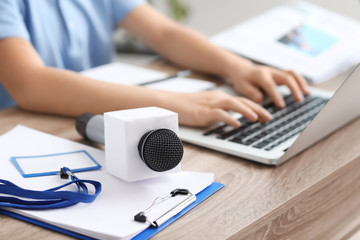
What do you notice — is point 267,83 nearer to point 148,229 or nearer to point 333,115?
point 333,115

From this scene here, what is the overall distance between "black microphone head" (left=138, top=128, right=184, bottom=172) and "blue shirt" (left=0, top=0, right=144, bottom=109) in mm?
532

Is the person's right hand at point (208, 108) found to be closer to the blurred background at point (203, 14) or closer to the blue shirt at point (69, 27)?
the blue shirt at point (69, 27)

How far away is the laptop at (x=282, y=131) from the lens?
0.79 meters

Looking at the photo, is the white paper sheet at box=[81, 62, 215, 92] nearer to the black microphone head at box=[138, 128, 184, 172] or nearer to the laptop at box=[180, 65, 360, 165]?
the laptop at box=[180, 65, 360, 165]

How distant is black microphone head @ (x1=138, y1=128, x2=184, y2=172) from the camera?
0.68 m

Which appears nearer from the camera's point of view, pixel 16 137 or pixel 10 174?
pixel 10 174

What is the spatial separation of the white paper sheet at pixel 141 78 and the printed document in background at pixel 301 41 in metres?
0.21

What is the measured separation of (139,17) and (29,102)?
1.66ft

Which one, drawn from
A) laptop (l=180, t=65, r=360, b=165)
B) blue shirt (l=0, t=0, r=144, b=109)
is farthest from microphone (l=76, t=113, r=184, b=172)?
blue shirt (l=0, t=0, r=144, b=109)

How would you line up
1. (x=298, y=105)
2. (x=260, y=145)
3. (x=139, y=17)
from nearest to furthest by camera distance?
(x=260, y=145) → (x=298, y=105) → (x=139, y=17)

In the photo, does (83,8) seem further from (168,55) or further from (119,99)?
(119,99)

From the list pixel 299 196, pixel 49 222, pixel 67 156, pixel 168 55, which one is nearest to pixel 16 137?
pixel 67 156

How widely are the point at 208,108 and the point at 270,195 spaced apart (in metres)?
0.25

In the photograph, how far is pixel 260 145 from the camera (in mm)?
851
